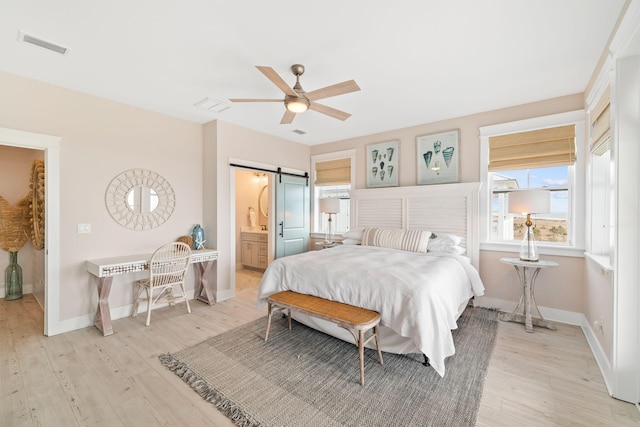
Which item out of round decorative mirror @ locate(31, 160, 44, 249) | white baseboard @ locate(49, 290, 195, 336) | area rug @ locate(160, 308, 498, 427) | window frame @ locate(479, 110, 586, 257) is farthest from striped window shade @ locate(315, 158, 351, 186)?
round decorative mirror @ locate(31, 160, 44, 249)

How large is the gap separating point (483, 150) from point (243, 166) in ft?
12.0

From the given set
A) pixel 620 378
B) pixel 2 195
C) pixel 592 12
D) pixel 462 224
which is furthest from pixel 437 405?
pixel 2 195

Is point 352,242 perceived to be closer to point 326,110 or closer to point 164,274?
point 326,110

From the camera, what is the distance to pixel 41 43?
229 centimetres

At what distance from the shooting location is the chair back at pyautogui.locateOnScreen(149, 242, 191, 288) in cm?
332

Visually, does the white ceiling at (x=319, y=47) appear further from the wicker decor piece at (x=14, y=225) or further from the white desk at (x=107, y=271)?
the wicker decor piece at (x=14, y=225)

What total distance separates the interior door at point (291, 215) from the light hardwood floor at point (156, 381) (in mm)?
2200

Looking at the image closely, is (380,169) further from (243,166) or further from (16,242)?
(16,242)

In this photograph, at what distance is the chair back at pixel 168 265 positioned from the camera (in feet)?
10.9

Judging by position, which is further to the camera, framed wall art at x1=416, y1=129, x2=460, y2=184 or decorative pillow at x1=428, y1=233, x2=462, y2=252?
framed wall art at x1=416, y1=129, x2=460, y2=184

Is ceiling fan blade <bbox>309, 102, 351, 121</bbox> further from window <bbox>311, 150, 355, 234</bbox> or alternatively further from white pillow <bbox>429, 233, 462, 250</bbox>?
window <bbox>311, 150, 355, 234</bbox>

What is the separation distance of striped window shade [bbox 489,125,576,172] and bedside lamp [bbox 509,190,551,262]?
0.70m

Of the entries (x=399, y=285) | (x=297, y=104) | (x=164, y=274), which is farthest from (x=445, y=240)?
(x=164, y=274)

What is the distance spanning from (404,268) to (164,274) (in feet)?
9.44
